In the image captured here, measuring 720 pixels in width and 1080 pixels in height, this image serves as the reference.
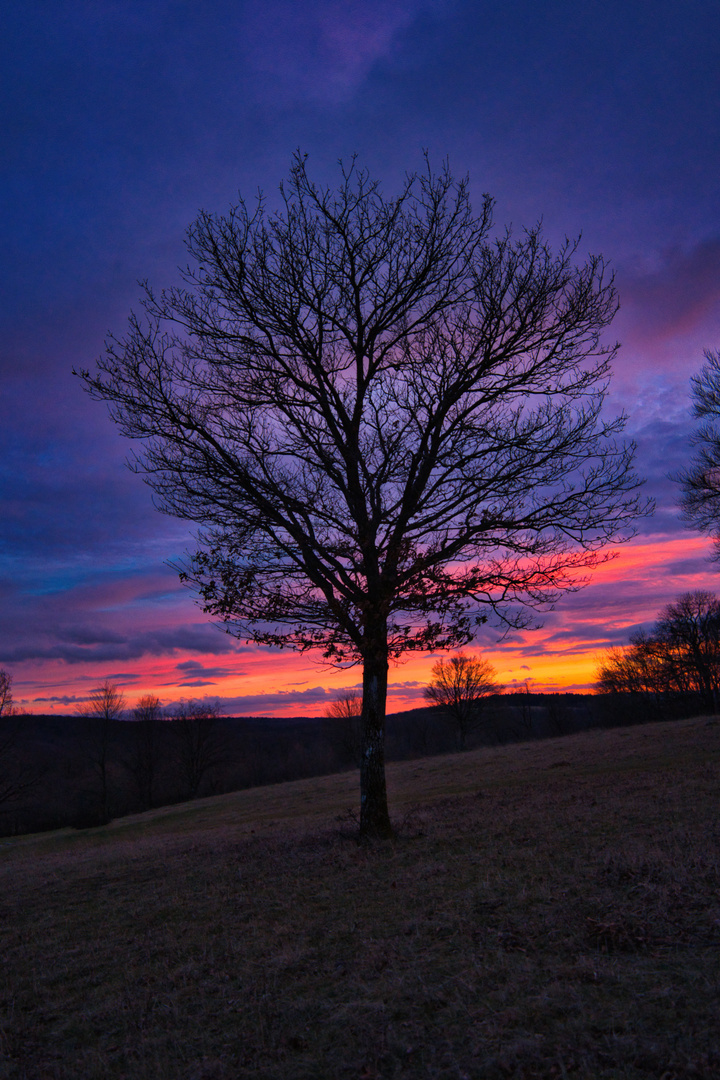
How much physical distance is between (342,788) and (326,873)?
1037 inches

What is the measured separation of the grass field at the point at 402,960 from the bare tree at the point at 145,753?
209ft

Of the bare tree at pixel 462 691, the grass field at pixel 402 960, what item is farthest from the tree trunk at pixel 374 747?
the bare tree at pixel 462 691

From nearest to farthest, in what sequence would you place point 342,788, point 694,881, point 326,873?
point 694,881
point 326,873
point 342,788

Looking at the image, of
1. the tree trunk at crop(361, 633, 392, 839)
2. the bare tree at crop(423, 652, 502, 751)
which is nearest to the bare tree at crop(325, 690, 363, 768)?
the bare tree at crop(423, 652, 502, 751)

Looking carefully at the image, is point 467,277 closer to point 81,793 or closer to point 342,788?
point 342,788

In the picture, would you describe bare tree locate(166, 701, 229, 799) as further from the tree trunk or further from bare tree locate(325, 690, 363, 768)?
the tree trunk

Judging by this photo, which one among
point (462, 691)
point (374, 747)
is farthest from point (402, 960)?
point (462, 691)

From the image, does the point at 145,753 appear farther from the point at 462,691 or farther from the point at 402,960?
the point at 402,960

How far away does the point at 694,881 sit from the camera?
6434mm

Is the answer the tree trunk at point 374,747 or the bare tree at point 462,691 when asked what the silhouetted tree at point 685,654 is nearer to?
the bare tree at point 462,691

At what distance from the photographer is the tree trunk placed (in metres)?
11.2

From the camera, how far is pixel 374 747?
11.3 m

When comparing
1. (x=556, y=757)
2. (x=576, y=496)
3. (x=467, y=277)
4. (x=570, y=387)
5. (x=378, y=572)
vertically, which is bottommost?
(x=556, y=757)

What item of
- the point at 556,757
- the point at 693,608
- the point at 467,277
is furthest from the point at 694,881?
the point at 693,608
